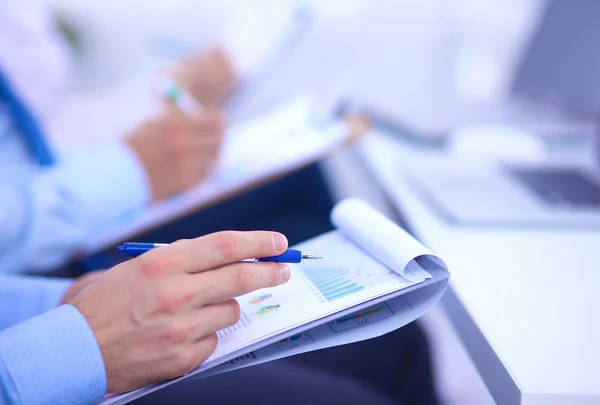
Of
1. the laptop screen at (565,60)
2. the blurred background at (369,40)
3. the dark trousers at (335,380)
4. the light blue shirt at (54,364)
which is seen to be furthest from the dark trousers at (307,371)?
the laptop screen at (565,60)

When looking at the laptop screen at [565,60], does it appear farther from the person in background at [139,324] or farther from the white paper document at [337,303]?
the person in background at [139,324]

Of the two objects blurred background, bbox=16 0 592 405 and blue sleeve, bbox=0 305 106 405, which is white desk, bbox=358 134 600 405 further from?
blurred background, bbox=16 0 592 405

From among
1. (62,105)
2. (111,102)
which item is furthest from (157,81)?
(62,105)

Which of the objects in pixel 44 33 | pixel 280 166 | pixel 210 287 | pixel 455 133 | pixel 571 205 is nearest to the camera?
pixel 210 287

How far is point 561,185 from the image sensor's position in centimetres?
68

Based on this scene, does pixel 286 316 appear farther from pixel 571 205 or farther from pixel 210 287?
pixel 571 205

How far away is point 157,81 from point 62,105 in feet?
0.96

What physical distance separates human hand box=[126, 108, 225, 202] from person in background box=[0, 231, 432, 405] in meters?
0.46

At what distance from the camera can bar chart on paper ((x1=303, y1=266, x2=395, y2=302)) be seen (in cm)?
38

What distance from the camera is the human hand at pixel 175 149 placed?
2.70ft

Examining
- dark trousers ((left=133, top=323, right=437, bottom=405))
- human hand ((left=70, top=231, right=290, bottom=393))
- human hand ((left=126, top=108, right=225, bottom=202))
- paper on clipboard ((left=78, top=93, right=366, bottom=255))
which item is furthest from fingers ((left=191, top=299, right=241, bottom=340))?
human hand ((left=126, top=108, right=225, bottom=202))

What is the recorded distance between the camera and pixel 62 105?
3.99 feet

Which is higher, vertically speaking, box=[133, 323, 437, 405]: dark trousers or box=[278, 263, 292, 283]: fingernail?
box=[278, 263, 292, 283]: fingernail

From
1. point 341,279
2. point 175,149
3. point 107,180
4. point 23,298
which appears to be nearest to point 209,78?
point 175,149
